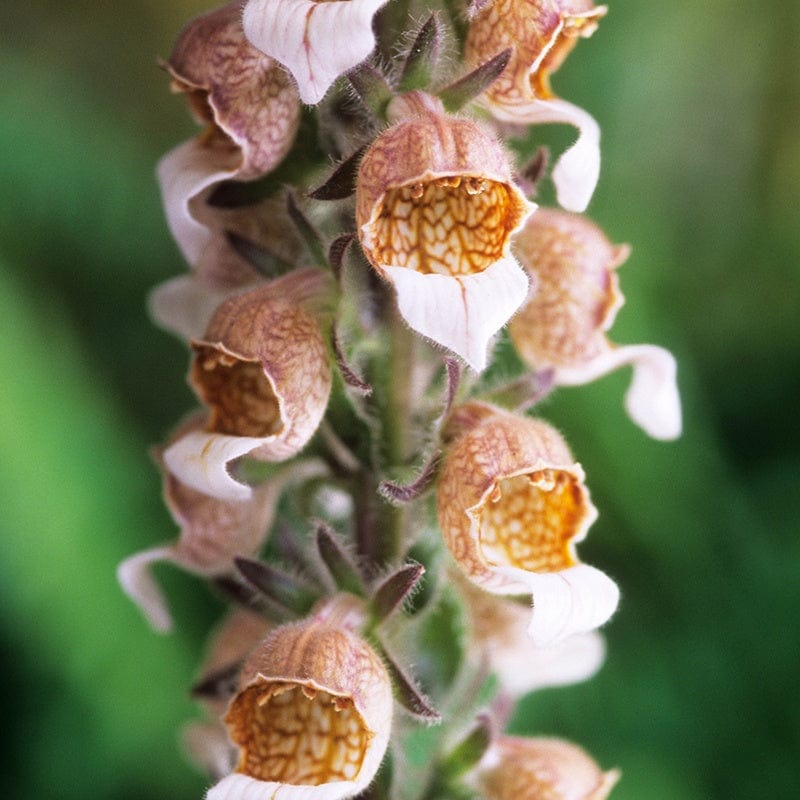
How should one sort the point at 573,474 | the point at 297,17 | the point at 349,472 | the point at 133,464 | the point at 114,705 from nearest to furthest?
1. the point at 297,17
2. the point at 573,474
3. the point at 349,472
4. the point at 114,705
5. the point at 133,464

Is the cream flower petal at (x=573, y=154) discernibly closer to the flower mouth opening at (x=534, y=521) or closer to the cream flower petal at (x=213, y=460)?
the flower mouth opening at (x=534, y=521)

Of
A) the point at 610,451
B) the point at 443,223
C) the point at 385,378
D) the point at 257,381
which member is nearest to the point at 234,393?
the point at 257,381

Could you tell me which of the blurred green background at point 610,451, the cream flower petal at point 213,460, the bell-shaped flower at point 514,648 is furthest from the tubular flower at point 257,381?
the blurred green background at point 610,451

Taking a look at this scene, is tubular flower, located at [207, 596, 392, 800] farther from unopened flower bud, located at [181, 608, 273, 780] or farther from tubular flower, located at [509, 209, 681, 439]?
tubular flower, located at [509, 209, 681, 439]

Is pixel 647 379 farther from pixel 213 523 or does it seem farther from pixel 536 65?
pixel 213 523

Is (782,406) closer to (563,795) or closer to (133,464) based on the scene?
(133,464)

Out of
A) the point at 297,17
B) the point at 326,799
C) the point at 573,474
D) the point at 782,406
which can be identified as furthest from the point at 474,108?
the point at 782,406
